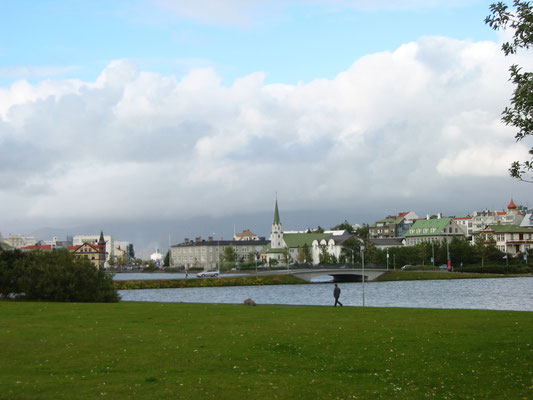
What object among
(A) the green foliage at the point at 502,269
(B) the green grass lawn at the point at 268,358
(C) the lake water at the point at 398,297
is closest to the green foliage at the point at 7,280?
(B) the green grass lawn at the point at 268,358

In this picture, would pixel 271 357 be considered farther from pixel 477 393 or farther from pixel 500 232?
pixel 500 232

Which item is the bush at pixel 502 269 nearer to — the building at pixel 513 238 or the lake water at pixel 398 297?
the lake water at pixel 398 297

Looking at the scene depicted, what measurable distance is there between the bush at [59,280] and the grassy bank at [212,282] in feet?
198

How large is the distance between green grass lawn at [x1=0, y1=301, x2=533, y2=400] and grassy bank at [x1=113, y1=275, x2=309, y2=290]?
88.5m

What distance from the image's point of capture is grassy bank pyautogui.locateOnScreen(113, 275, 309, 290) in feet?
395

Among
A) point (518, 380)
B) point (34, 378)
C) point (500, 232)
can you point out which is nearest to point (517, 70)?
point (518, 380)

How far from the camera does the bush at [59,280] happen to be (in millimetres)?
53062

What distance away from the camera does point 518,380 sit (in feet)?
56.5

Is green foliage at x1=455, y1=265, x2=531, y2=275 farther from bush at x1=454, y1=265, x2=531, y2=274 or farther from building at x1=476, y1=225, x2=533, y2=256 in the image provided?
building at x1=476, y1=225, x2=533, y2=256

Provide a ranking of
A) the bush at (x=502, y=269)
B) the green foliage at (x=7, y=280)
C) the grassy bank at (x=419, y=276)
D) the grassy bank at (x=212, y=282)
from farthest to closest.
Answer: the bush at (x=502, y=269) < the grassy bank at (x=419, y=276) < the grassy bank at (x=212, y=282) < the green foliage at (x=7, y=280)

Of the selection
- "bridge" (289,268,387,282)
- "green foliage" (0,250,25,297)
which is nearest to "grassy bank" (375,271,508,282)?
"bridge" (289,268,387,282)

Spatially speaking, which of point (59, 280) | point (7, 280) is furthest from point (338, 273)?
point (59, 280)

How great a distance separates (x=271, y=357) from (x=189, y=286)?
107m

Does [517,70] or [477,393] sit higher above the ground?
[517,70]
